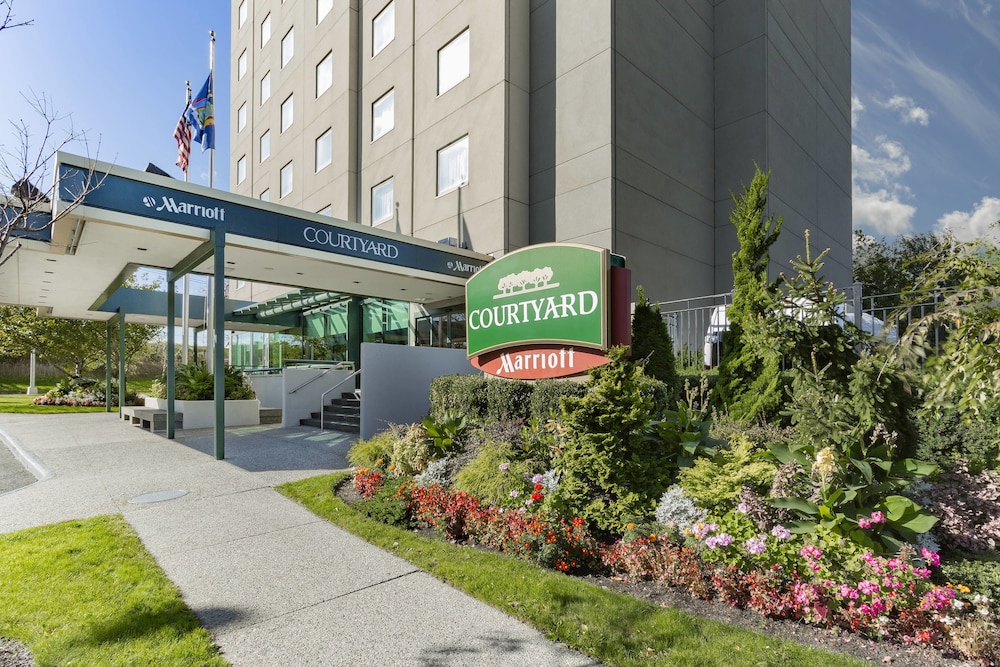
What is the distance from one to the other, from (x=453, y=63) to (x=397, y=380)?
10.7 m

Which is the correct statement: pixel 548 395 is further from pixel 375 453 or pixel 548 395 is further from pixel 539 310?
pixel 375 453

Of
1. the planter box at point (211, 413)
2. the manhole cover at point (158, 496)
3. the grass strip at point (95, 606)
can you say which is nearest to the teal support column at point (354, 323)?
the planter box at point (211, 413)

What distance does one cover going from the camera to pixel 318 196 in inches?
901

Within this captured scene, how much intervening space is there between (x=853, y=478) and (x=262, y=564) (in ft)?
16.9

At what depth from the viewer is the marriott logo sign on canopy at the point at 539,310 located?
276 inches

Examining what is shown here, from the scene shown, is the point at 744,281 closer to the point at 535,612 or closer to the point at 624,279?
the point at 624,279

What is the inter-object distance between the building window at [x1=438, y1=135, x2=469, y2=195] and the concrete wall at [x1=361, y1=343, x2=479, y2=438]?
607 centimetres

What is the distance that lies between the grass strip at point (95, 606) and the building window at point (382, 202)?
15.4 meters

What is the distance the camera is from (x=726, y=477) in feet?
16.3

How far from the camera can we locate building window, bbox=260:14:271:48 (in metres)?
28.2

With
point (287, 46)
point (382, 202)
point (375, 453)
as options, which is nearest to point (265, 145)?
point (287, 46)

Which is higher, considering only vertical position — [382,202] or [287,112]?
[287,112]

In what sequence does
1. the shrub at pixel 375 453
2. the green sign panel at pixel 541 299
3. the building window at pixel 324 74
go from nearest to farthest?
the green sign panel at pixel 541 299, the shrub at pixel 375 453, the building window at pixel 324 74

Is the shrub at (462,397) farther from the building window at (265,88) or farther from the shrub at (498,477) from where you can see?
the building window at (265,88)
